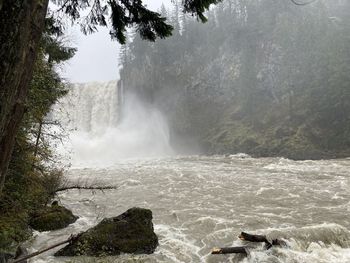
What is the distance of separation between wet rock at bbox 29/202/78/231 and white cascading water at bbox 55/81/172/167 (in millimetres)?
41289

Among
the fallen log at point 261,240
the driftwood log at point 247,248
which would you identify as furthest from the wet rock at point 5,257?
the fallen log at point 261,240

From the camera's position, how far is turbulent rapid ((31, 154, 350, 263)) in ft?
35.7

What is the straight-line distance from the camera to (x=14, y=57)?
1.88 meters

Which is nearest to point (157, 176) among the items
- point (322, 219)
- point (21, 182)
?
point (322, 219)

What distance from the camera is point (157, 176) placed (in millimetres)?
27109

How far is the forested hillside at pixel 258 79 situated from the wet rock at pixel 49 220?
96.9 ft

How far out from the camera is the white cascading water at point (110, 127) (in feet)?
190

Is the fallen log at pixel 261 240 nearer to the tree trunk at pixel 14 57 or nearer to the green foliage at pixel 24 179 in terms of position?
the green foliage at pixel 24 179

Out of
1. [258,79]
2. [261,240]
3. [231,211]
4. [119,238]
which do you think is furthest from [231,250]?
[258,79]

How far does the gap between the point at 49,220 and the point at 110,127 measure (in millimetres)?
48126

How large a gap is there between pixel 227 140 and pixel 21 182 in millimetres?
41502

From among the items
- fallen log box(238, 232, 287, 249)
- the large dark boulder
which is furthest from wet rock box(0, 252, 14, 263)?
fallen log box(238, 232, 287, 249)

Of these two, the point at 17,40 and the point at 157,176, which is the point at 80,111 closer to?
the point at 157,176

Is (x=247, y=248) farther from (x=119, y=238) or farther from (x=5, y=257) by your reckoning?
(x=5, y=257)
